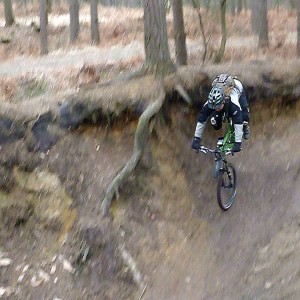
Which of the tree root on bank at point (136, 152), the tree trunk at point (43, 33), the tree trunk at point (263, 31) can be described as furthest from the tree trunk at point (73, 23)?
the tree root on bank at point (136, 152)

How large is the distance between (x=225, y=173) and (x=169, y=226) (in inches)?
63.3

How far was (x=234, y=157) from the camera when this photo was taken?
1128 centimetres

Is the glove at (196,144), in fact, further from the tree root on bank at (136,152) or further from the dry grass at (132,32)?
the dry grass at (132,32)

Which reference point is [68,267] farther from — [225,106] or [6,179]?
[225,106]

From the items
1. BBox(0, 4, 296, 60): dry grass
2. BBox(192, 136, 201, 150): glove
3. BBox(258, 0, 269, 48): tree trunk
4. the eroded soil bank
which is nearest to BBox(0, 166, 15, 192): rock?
the eroded soil bank

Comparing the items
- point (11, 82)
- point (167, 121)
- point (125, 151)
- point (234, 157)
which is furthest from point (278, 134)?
point (11, 82)

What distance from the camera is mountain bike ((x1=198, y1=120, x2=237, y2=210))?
930cm

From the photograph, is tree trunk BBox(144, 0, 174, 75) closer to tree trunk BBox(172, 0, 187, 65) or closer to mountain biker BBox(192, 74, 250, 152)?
mountain biker BBox(192, 74, 250, 152)

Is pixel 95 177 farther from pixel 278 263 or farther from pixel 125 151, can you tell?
pixel 278 263

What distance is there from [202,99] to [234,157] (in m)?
1.45

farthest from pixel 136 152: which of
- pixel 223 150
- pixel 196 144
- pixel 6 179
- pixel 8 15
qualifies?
pixel 8 15

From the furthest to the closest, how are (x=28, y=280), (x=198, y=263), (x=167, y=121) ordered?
(x=167, y=121)
(x=198, y=263)
(x=28, y=280)

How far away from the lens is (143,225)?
894 cm

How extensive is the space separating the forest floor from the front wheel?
0.20 metres
